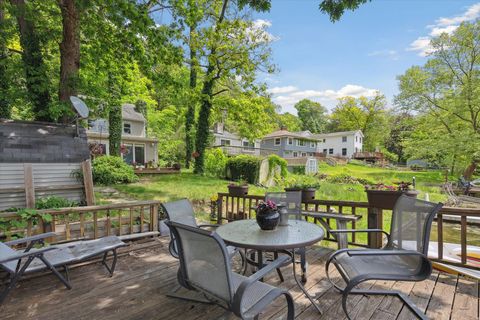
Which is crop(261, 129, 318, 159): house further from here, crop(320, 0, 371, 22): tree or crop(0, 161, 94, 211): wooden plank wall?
crop(320, 0, 371, 22): tree

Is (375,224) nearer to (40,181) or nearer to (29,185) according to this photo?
(29,185)

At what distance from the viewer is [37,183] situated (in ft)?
15.2

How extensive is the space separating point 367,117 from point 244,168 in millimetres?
32716

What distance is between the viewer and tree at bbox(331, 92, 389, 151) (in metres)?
36.0

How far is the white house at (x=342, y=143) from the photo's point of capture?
1413 inches

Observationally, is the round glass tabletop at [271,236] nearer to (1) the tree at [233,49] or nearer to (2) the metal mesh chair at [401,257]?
(2) the metal mesh chair at [401,257]

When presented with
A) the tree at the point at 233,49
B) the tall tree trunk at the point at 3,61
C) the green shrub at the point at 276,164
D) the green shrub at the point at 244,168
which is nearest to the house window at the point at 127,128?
the tree at the point at 233,49

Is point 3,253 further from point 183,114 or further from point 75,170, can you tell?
point 183,114

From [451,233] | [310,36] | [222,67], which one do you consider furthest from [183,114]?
[451,233]

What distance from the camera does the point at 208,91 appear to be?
13016 mm

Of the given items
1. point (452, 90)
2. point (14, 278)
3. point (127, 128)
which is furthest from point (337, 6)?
point (452, 90)

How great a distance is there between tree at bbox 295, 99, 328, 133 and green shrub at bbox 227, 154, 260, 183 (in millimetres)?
38580

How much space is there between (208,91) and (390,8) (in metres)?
9.67

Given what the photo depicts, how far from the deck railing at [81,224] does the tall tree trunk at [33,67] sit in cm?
274
